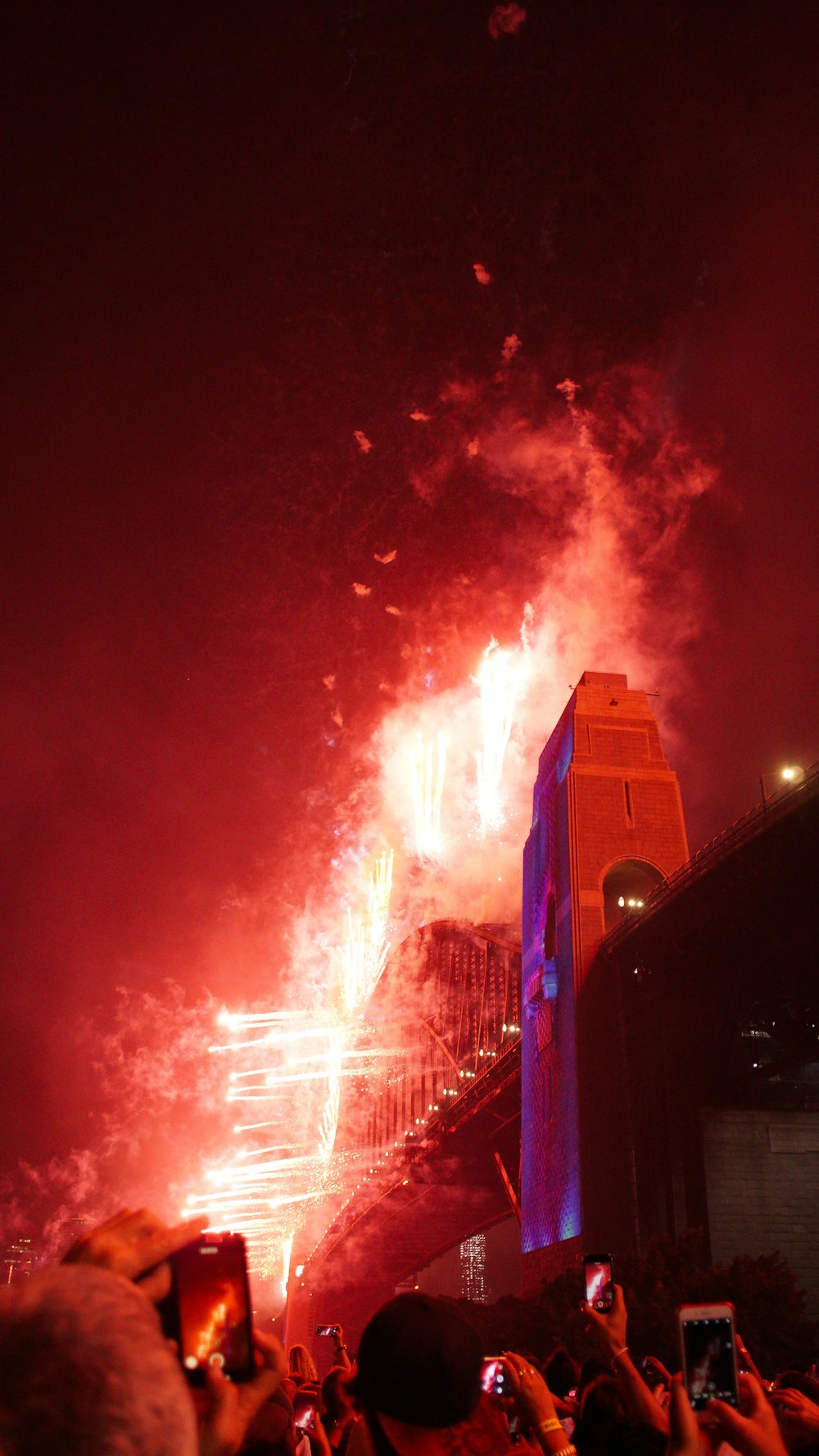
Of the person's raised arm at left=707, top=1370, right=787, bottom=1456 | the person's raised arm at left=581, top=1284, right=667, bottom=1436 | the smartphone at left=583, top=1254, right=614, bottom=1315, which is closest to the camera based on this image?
the person's raised arm at left=707, top=1370, right=787, bottom=1456

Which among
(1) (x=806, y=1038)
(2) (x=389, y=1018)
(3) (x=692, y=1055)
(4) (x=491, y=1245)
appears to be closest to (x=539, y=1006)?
(3) (x=692, y=1055)

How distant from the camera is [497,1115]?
69.8 metres

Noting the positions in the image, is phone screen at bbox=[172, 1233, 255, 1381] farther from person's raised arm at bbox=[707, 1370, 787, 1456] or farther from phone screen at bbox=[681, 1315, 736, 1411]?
phone screen at bbox=[681, 1315, 736, 1411]

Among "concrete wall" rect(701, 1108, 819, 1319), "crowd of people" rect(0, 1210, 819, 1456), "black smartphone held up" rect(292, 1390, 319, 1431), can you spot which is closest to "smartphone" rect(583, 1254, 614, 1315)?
"crowd of people" rect(0, 1210, 819, 1456)

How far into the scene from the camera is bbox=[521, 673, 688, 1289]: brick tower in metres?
40.9

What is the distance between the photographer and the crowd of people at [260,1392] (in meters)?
1.87

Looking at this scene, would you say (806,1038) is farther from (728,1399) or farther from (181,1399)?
(181,1399)

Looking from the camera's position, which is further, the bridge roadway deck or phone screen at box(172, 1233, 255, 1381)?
the bridge roadway deck

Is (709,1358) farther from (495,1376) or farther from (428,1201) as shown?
(428,1201)

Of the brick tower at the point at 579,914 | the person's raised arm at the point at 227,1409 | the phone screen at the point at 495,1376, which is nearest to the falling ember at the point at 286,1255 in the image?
the brick tower at the point at 579,914

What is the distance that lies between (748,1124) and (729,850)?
11.9 metres

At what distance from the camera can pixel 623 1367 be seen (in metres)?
4.33

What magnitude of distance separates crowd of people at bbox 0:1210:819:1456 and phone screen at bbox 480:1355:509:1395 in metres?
0.32

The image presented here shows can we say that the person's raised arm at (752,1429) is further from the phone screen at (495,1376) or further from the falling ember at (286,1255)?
the falling ember at (286,1255)
